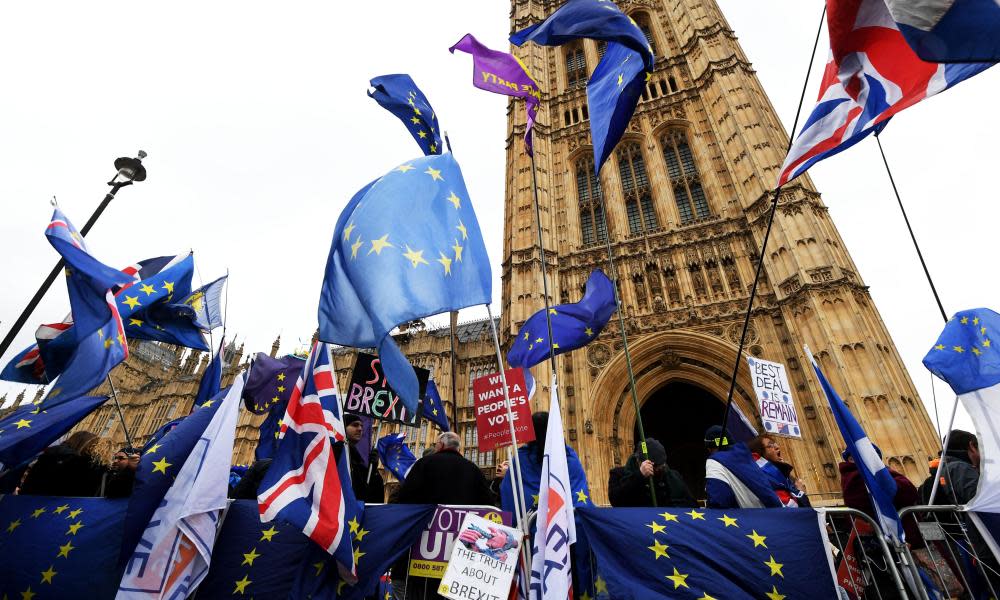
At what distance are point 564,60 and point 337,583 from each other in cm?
3001

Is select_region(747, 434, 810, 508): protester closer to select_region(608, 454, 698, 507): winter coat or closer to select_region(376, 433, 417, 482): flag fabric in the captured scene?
select_region(608, 454, 698, 507): winter coat

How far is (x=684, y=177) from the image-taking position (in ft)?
61.1

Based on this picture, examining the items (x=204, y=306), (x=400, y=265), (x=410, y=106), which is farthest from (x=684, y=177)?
(x=204, y=306)

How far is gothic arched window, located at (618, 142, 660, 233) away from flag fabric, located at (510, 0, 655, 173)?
13.1m

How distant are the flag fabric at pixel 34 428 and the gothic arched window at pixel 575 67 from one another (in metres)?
26.0

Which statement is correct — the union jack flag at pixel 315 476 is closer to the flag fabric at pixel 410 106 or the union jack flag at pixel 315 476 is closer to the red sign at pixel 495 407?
the red sign at pixel 495 407

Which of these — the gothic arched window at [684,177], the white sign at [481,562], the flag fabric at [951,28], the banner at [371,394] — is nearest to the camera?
the flag fabric at [951,28]

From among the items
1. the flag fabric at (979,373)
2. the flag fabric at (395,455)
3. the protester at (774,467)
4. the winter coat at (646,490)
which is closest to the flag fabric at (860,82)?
the flag fabric at (979,373)

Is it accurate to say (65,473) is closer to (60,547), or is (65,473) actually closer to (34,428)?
(34,428)

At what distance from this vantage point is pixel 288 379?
956 centimetres

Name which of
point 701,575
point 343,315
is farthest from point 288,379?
point 701,575

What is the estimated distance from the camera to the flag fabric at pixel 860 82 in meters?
3.28

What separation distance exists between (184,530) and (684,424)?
62.7 feet

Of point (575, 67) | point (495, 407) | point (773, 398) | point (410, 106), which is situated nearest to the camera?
point (410, 106)
